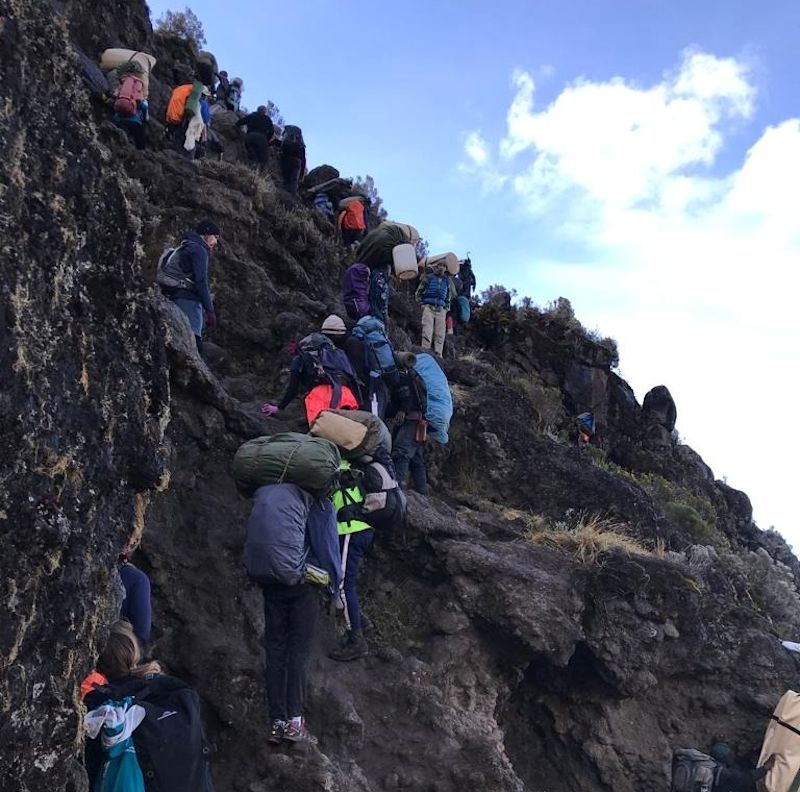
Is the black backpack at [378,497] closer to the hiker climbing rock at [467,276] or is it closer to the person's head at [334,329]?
the person's head at [334,329]

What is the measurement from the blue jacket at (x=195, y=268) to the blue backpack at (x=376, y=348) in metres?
1.70

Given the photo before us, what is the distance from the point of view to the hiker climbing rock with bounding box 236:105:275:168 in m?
16.0

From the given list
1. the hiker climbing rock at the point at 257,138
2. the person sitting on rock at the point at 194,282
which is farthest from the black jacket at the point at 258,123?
the person sitting on rock at the point at 194,282

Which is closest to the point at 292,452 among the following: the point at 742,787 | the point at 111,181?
the point at 111,181

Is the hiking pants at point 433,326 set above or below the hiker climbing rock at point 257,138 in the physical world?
below

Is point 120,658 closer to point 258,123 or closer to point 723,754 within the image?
point 723,754

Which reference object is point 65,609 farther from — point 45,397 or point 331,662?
point 331,662

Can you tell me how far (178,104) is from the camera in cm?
1322

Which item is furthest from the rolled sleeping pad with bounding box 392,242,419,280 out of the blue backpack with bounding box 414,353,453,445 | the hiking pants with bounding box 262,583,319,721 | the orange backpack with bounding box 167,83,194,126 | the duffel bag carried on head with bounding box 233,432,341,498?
the hiking pants with bounding box 262,583,319,721

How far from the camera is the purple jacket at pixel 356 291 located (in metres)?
10.4

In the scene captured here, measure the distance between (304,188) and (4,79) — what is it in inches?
616

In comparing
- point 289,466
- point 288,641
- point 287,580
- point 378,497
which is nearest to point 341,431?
point 378,497

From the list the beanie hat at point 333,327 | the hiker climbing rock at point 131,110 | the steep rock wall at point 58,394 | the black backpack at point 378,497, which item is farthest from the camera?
the hiker climbing rock at point 131,110

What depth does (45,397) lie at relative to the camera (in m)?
3.19
